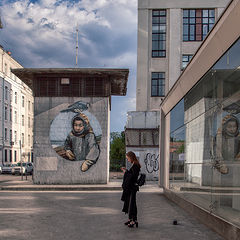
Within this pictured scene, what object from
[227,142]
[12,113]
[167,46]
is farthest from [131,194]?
[12,113]

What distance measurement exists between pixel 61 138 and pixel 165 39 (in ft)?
62.6

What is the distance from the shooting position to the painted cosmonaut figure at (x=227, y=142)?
6.99 m

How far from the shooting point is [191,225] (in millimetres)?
8664

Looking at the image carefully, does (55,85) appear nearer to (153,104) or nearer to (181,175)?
(181,175)

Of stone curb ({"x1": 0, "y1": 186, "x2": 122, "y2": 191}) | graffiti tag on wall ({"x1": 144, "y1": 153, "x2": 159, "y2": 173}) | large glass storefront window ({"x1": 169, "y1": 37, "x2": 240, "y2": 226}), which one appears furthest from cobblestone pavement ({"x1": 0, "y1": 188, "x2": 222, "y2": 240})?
graffiti tag on wall ({"x1": 144, "y1": 153, "x2": 159, "y2": 173})

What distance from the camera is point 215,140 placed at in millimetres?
8234

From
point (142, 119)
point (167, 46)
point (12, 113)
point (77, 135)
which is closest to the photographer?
point (77, 135)

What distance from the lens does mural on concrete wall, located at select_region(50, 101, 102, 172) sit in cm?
2184

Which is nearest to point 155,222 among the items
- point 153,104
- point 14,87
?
point 153,104

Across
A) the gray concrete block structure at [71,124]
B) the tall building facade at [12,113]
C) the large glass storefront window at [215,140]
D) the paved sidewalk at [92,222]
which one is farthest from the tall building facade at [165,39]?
the large glass storefront window at [215,140]

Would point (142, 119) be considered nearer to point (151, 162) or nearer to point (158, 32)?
point (151, 162)

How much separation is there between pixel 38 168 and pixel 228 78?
16.4m

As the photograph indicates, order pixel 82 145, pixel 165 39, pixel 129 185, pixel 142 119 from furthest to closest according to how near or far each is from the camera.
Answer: pixel 165 39
pixel 142 119
pixel 82 145
pixel 129 185

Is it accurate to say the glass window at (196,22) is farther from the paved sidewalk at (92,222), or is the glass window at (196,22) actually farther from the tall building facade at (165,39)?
the paved sidewalk at (92,222)
